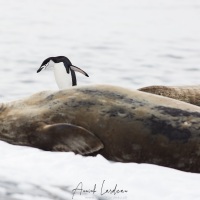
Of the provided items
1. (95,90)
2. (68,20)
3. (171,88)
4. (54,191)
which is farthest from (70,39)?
(54,191)

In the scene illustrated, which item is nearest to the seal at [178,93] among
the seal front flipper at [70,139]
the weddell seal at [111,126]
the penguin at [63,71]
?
the penguin at [63,71]

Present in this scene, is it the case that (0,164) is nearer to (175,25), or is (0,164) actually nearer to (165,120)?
(165,120)

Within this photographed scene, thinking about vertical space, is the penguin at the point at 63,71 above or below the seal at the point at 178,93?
above

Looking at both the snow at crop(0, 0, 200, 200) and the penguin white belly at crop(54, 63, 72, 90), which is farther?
the penguin white belly at crop(54, 63, 72, 90)

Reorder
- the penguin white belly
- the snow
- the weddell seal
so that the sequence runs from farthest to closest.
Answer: the penguin white belly → the weddell seal → the snow

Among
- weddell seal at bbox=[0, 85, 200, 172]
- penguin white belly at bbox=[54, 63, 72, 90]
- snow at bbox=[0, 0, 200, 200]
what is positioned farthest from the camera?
penguin white belly at bbox=[54, 63, 72, 90]

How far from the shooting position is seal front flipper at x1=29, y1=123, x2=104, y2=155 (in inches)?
264

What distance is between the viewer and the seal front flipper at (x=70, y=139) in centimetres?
670

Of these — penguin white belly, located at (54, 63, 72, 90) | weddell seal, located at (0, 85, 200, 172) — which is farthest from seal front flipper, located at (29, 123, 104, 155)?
penguin white belly, located at (54, 63, 72, 90)

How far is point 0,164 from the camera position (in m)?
6.36

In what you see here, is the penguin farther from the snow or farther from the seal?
the seal

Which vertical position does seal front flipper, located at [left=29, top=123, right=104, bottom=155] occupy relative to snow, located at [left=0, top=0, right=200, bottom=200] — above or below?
above

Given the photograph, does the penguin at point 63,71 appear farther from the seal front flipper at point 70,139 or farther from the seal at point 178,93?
the seal front flipper at point 70,139

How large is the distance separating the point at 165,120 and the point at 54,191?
150 centimetres
